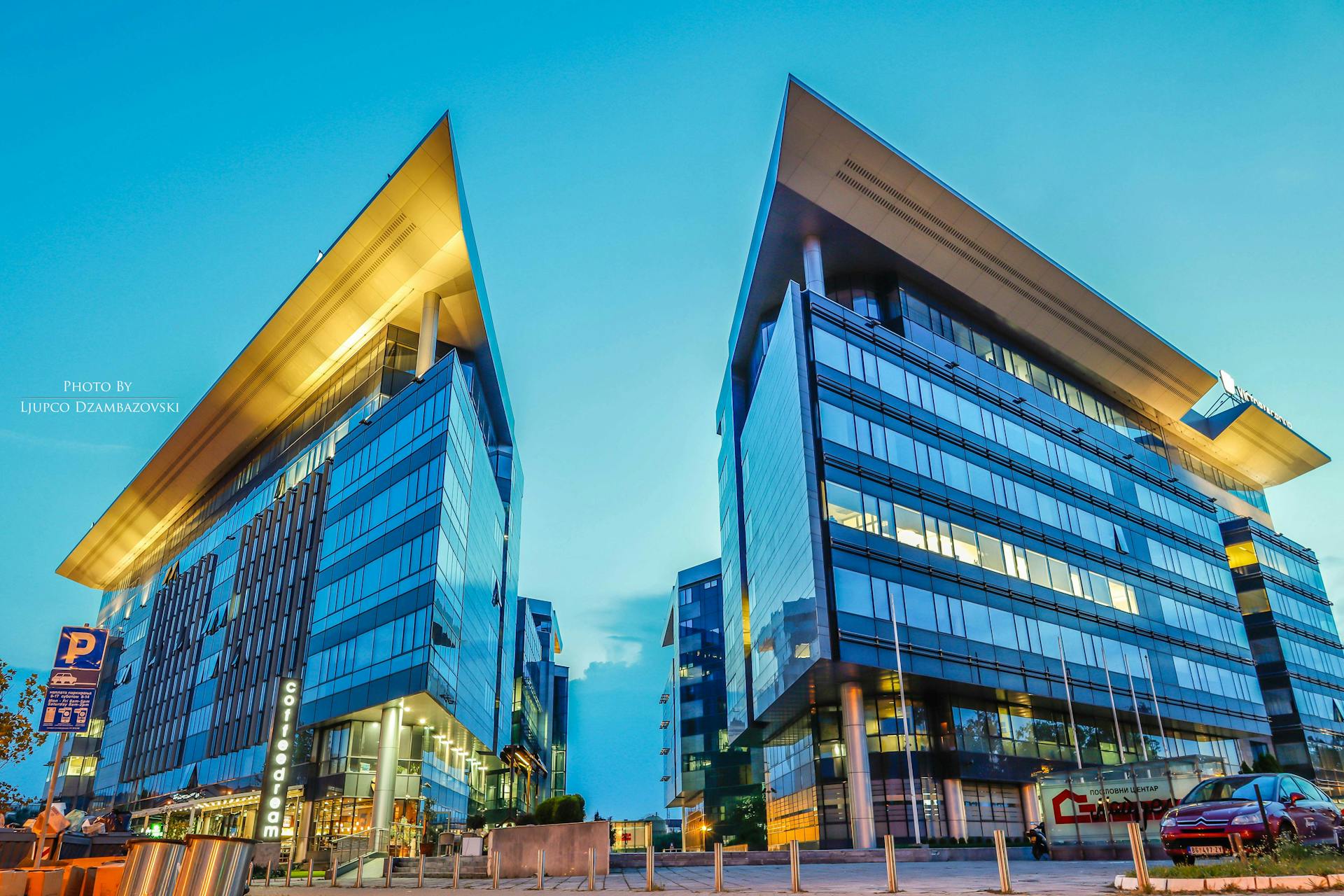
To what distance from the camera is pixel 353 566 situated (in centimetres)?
4744

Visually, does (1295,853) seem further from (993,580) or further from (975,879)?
(993,580)

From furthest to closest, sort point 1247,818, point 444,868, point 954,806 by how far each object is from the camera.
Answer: point 954,806
point 444,868
point 1247,818

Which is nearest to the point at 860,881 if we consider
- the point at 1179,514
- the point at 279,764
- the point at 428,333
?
the point at 279,764

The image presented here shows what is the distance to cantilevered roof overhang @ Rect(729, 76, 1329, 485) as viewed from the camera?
4859 centimetres

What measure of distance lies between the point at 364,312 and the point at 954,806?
4491 cm

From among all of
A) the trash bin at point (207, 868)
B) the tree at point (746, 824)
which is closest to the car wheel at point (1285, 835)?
the trash bin at point (207, 868)

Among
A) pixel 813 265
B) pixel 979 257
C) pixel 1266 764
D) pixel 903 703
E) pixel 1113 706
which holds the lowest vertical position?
pixel 1266 764

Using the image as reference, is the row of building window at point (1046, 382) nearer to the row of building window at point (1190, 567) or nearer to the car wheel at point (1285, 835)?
the row of building window at point (1190, 567)

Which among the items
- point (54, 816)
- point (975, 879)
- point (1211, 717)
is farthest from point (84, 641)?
point (1211, 717)

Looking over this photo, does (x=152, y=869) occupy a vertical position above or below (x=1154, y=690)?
below

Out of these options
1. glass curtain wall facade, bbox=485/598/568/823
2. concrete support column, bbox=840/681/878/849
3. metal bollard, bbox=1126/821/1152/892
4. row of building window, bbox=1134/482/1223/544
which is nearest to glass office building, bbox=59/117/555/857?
glass curtain wall facade, bbox=485/598/568/823

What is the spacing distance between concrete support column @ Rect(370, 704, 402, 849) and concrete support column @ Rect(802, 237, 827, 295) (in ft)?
103

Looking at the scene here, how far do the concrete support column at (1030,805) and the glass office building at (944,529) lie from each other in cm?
20

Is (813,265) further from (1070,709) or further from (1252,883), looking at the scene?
(1252,883)
